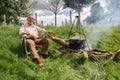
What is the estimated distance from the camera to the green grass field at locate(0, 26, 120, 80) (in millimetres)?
8664

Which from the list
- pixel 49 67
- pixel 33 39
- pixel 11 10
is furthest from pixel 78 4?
pixel 49 67

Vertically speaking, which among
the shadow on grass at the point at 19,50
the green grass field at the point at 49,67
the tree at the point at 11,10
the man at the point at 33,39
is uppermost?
the tree at the point at 11,10

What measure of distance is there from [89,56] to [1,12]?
21.8 m

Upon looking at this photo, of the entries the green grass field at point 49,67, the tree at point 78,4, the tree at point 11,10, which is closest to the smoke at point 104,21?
the green grass field at point 49,67

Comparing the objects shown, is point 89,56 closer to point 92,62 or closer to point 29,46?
point 92,62

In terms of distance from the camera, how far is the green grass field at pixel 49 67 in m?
8.66

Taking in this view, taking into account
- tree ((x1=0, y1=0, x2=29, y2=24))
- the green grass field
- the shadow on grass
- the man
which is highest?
tree ((x1=0, y1=0, x2=29, y2=24))

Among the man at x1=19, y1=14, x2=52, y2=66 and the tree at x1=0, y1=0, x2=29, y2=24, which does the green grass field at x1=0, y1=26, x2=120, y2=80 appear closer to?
the man at x1=19, y1=14, x2=52, y2=66

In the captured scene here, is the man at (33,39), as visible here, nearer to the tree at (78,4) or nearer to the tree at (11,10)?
the tree at (78,4)

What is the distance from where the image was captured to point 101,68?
10.0 m

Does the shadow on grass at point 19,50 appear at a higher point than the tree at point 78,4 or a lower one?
lower

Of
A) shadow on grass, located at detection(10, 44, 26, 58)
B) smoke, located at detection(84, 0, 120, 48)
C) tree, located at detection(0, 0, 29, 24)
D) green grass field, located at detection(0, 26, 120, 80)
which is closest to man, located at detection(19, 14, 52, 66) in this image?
green grass field, located at detection(0, 26, 120, 80)

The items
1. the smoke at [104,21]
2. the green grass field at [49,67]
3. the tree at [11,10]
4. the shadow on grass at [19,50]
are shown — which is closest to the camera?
the green grass field at [49,67]

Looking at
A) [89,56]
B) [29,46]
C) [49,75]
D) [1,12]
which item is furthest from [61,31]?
[1,12]
